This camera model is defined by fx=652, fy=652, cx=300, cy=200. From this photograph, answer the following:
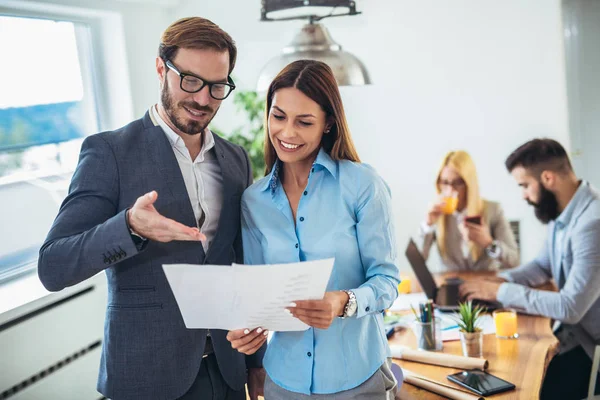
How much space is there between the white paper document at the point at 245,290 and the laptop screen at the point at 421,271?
1479 mm

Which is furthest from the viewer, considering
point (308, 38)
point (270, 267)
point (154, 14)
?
point (154, 14)

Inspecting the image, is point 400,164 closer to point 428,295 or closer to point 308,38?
point 428,295

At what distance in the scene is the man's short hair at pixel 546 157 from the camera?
289cm

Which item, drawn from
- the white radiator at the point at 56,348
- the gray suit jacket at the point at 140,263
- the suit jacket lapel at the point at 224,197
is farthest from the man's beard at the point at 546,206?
the white radiator at the point at 56,348

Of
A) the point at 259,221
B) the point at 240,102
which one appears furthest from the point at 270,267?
the point at 240,102

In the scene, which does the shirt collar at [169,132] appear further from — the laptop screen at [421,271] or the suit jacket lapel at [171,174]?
the laptop screen at [421,271]

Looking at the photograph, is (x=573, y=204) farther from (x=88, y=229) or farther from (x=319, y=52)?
(x=88, y=229)

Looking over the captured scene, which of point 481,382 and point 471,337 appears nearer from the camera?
point 481,382

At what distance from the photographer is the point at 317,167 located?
1.70m

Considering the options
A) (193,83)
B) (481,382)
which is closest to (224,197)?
(193,83)

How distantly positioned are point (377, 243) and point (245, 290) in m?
0.39

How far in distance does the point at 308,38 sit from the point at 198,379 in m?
1.32

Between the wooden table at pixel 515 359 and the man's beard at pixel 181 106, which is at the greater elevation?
the man's beard at pixel 181 106

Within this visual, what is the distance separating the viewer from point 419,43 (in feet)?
15.1
